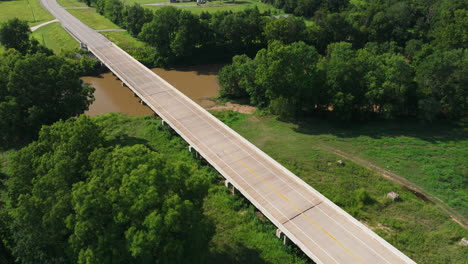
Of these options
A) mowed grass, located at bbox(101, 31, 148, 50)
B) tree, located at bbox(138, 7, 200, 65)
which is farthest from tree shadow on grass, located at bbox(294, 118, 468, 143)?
mowed grass, located at bbox(101, 31, 148, 50)

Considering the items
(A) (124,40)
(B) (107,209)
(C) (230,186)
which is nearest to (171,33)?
(A) (124,40)

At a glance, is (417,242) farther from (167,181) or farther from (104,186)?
(104,186)

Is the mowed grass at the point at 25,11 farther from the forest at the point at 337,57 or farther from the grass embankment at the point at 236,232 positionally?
the grass embankment at the point at 236,232

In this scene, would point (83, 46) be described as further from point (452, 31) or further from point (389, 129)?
point (452, 31)

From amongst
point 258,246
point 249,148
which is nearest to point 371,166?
point 249,148

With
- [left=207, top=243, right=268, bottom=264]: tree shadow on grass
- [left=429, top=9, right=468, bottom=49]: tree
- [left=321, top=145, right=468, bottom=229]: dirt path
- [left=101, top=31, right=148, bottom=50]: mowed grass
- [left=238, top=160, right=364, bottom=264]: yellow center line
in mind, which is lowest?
[left=207, top=243, right=268, bottom=264]: tree shadow on grass

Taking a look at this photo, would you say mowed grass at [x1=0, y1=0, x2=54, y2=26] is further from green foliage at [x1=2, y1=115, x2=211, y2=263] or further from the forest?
green foliage at [x1=2, y1=115, x2=211, y2=263]

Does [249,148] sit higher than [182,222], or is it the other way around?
[182,222]
